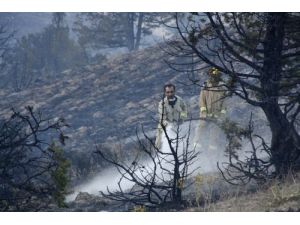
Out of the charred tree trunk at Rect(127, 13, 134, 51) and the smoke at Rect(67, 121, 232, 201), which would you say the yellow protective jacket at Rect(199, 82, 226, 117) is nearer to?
the smoke at Rect(67, 121, 232, 201)

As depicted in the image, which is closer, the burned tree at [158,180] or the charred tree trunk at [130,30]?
the burned tree at [158,180]

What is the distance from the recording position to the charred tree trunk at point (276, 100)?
786 centimetres

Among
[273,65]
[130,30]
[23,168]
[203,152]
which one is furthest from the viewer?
[130,30]

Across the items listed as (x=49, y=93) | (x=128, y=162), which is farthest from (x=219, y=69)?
(x=49, y=93)

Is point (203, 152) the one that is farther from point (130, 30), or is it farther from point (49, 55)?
point (130, 30)

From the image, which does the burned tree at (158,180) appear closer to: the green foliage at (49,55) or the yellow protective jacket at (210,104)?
the yellow protective jacket at (210,104)

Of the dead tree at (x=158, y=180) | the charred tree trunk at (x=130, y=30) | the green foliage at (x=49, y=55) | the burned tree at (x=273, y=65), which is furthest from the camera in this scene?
the charred tree trunk at (x=130, y=30)

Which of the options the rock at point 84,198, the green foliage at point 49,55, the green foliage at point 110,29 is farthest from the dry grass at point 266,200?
the green foliage at point 110,29

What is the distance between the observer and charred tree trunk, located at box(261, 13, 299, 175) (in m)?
7.86

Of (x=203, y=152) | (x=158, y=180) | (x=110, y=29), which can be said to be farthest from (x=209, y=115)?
(x=110, y=29)

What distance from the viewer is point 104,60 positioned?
25859mm

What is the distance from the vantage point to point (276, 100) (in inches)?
316

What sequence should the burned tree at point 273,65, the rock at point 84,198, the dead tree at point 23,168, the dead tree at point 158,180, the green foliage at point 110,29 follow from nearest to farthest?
the dead tree at point 158,180 < the burned tree at point 273,65 < the dead tree at point 23,168 < the rock at point 84,198 < the green foliage at point 110,29

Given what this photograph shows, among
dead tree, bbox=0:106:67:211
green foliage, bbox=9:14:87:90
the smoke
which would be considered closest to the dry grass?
dead tree, bbox=0:106:67:211
